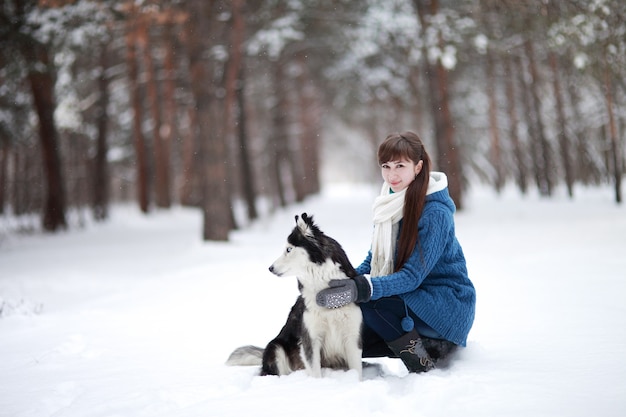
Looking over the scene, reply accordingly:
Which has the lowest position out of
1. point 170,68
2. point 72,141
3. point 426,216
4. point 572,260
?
point 572,260

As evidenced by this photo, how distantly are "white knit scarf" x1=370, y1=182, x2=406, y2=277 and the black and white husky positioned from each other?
1.21ft

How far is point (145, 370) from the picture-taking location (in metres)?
4.18

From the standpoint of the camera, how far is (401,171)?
347 cm

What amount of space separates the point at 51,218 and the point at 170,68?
7713 mm

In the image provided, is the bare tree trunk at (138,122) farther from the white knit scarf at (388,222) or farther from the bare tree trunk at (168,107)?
the white knit scarf at (388,222)

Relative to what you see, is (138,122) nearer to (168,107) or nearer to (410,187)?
(168,107)

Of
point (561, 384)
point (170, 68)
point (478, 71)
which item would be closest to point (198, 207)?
point (170, 68)

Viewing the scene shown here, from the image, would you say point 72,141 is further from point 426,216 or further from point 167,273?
point 426,216

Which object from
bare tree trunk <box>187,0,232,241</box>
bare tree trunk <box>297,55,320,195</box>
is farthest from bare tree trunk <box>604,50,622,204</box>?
bare tree trunk <box>297,55,320,195</box>

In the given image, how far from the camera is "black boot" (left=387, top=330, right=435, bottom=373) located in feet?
11.3

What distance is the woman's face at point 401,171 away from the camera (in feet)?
11.3

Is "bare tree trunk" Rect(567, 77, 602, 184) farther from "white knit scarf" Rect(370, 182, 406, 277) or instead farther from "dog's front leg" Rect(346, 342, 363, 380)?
"dog's front leg" Rect(346, 342, 363, 380)

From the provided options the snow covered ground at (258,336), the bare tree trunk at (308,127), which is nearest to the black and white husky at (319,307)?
the snow covered ground at (258,336)

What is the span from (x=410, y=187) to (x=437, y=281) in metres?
0.70
